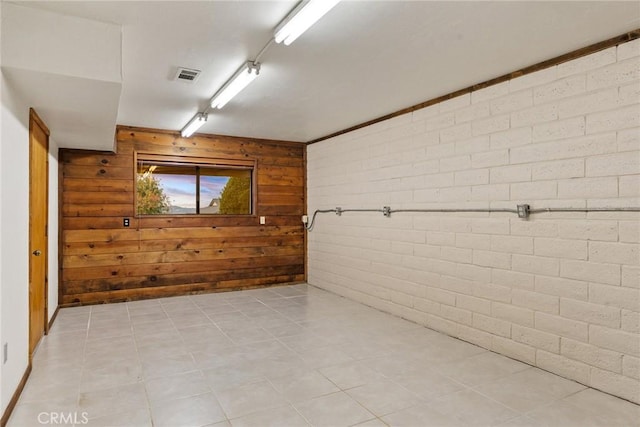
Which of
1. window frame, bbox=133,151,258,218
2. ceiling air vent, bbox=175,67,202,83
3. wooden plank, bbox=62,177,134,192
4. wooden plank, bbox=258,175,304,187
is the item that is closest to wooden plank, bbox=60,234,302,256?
window frame, bbox=133,151,258,218

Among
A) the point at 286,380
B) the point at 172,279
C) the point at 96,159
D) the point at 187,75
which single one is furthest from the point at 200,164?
the point at 286,380

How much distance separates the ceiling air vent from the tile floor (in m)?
2.47

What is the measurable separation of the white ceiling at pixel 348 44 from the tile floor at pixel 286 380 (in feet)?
8.08

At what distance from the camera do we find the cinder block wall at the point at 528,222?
2.70 meters

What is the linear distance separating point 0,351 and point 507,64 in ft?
13.4

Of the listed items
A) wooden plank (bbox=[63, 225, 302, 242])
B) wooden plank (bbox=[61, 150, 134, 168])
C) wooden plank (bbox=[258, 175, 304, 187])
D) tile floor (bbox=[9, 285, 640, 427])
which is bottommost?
tile floor (bbox=[9, 285, 640, 427])

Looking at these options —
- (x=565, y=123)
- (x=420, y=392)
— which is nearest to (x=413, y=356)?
(x=420, y=392)

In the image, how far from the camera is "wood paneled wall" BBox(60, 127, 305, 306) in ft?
17.4

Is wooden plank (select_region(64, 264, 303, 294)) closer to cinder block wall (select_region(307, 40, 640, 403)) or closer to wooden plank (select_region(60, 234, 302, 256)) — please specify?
wooden plank (select_region(60, 234, 302, 256))

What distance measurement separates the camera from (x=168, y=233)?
230 inches

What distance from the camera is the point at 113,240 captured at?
5.50m

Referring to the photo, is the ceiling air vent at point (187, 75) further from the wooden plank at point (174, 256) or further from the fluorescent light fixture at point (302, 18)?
the wooden plank at point (174, 256)

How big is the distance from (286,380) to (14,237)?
83.4 inches

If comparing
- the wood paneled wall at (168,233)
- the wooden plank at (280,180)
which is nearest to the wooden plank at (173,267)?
the wood paneled wall at (168,233)
